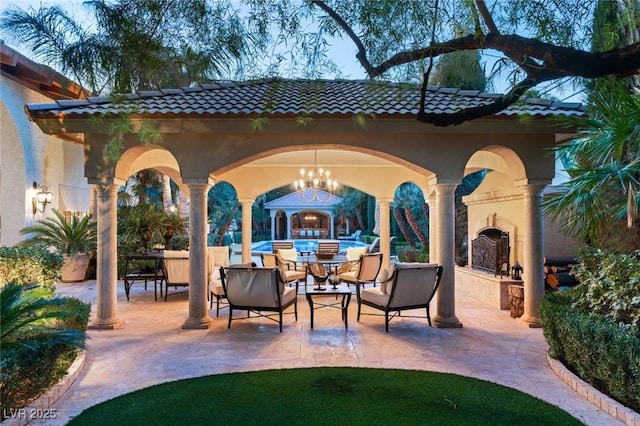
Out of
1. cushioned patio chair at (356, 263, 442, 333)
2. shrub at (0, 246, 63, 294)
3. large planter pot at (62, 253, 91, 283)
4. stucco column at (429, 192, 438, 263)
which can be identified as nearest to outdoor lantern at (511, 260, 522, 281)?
cushioned patio chair at (356, 263, 442, 333)

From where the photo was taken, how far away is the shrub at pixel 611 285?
364cm

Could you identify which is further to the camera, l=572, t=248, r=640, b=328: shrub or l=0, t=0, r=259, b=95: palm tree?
l=0, t=0, r=259, b=95: palm tree

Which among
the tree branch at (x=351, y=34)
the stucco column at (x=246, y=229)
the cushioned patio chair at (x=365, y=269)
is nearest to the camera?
Result: the tree branch at (x=351, y=34)

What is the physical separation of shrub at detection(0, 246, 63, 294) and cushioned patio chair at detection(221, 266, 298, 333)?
2.60 meters

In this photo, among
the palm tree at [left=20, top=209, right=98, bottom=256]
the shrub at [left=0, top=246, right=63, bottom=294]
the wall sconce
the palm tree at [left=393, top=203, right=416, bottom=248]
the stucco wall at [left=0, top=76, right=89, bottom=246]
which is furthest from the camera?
the palm tree at [left=393, top=203, right=416, bottom=248]

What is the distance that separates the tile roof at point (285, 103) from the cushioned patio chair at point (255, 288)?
2.54 meters

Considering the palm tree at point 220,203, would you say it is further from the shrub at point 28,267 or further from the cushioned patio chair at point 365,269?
the shrub at point 28,267

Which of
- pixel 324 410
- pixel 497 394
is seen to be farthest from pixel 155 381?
pixel 497 394

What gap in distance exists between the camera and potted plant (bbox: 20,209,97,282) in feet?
34.8

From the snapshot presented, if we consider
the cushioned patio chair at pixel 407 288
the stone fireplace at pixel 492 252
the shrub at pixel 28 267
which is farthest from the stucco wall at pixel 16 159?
the stone fireplace at pixel 492 252

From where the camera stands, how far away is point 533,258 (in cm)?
643

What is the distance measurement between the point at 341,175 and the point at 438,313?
19.6 ft

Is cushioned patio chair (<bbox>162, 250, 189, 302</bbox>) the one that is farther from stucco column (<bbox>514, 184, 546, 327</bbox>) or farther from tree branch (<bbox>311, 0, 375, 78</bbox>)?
stucco column (<bbox>514, 184, 546, 327</bbox>)

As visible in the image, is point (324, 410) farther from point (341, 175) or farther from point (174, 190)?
point (174, 190)
